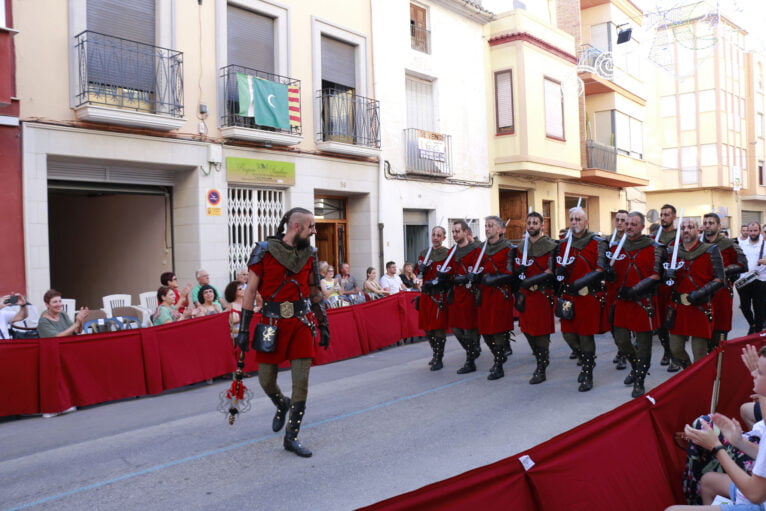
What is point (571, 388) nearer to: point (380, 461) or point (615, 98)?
point (380, 461)

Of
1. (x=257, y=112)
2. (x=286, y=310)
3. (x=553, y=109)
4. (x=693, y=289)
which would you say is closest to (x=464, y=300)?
(x=693, y=289)

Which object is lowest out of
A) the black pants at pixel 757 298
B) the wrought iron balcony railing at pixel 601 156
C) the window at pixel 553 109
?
the black pants at pixel 757 298

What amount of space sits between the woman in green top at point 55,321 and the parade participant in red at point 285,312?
361 centimetres

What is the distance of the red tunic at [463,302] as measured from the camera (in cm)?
841

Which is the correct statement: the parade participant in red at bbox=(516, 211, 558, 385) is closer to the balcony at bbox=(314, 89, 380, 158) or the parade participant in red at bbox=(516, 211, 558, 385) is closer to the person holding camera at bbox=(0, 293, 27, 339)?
the person holding camera at bbox=(0, 293, 27, 339)

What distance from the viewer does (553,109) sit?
69.3 ft

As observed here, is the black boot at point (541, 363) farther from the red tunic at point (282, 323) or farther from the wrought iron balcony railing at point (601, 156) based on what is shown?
the wrought iron balcony railing at point (601, 156)

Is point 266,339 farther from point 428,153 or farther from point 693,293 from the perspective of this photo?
point 428,153

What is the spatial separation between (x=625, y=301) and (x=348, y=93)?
32.3 feet

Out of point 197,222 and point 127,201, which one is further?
point 127,201

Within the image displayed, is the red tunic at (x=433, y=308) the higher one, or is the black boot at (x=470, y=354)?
the red tunic at (x=433, y=308)

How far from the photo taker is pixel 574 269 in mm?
7461

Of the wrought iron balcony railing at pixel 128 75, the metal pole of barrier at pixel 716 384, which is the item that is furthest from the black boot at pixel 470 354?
the wrought iron balcony railing at pixel 128 75

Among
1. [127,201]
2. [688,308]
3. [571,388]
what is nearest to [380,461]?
[571,388]
